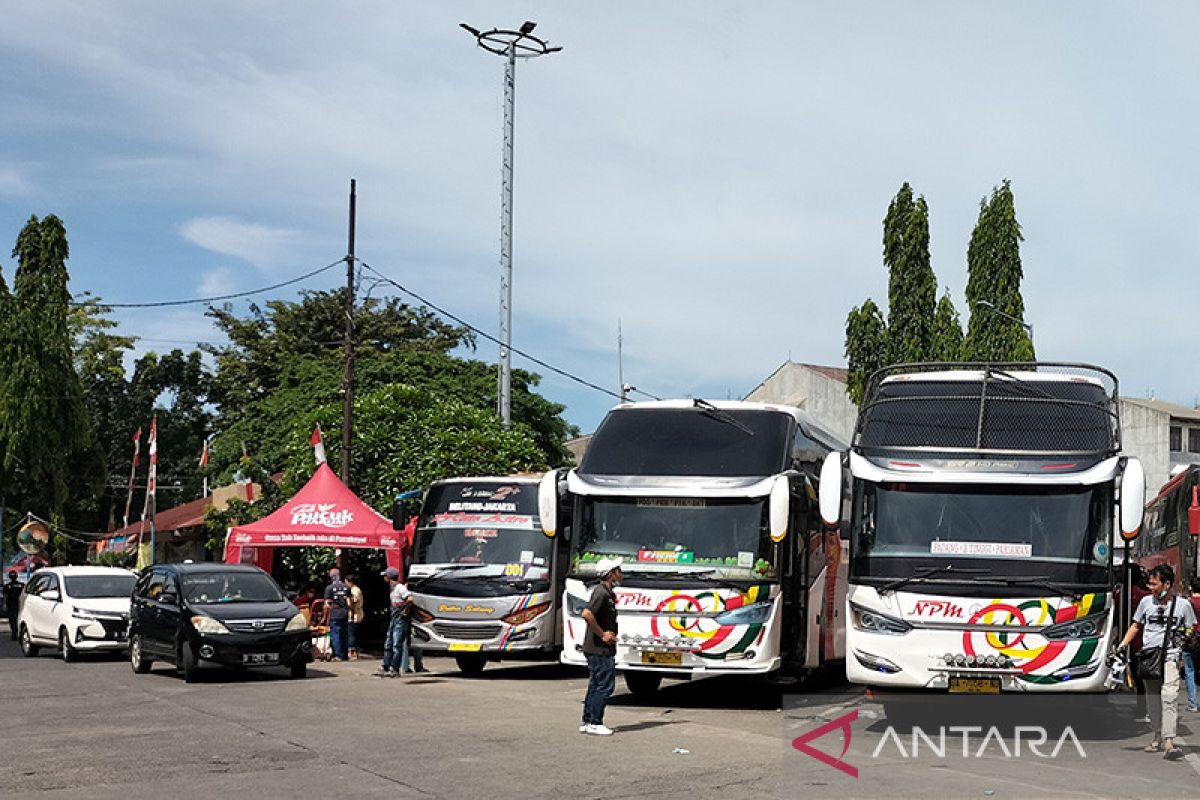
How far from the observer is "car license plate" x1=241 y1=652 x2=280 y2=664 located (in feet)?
69.6

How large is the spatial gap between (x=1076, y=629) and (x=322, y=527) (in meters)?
15.4

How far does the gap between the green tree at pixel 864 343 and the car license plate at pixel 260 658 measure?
133 feet

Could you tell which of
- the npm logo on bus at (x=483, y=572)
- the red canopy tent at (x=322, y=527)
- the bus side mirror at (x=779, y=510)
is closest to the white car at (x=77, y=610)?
the red canopy tent at (x=322, y=527)

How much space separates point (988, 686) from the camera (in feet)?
46.7

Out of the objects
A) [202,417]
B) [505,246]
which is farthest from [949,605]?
[202,417]

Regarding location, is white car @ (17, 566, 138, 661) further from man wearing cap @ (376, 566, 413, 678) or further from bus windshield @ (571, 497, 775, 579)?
bus windshield @ (571, 497, 775, 579)

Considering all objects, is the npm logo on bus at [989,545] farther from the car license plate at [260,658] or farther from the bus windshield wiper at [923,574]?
the car license plate at [260,658]

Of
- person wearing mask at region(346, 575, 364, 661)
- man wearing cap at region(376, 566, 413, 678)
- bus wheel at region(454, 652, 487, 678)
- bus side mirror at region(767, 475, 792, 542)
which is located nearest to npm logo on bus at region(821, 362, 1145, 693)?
bus side mirror at region(767, 475, 792, 542)

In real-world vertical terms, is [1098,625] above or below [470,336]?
below

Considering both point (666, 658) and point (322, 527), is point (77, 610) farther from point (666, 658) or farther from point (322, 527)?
point (666, 658)

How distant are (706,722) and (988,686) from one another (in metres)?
3.21

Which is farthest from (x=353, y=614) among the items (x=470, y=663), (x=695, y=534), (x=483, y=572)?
(x=695, y=534)

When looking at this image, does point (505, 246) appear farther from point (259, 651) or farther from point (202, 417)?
point (202, 417)

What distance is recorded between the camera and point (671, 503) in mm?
17516
